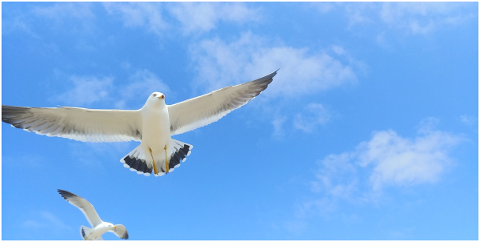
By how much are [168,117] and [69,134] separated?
5.81ft

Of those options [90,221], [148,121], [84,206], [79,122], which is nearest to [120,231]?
[90,221]

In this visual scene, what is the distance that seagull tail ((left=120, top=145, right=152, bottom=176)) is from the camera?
7707mm

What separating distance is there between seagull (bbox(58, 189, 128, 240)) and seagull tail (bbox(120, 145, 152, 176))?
9.18 feet

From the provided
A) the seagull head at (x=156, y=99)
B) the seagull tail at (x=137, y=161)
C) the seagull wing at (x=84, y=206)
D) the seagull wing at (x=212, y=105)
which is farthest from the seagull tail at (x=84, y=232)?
the seagull head at (x=156, y=99)

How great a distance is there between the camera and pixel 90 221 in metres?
10.1

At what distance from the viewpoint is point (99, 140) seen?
25.0 ft

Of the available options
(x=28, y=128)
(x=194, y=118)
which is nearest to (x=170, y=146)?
(x=194, y=118)

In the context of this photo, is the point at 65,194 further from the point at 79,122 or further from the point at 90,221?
the point at 79,122

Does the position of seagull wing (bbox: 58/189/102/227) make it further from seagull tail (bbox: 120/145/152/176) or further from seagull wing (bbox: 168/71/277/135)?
seagull wing (bbox: 168/71/277/135)

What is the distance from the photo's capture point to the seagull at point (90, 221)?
32.0 ft

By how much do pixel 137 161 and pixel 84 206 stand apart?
3.11 meters

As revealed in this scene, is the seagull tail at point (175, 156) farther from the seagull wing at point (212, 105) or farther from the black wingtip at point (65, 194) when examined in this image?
the black wingtip at point (65, 194)

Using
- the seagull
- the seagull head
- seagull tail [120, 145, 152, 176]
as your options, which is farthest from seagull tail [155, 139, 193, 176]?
the seagull

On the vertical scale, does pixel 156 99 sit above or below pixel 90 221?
above
